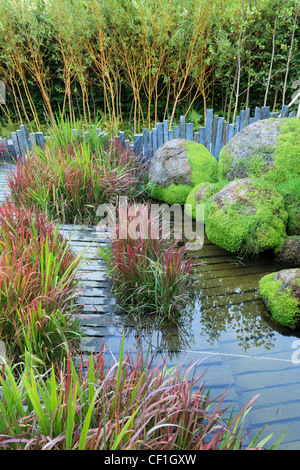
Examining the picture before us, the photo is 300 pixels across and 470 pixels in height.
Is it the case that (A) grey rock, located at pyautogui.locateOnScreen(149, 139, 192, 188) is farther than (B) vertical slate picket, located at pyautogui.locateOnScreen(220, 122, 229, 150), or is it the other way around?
(B) vertical slate picket, located at pyautogui.locateOnScreen(220, 122, 229, 150)

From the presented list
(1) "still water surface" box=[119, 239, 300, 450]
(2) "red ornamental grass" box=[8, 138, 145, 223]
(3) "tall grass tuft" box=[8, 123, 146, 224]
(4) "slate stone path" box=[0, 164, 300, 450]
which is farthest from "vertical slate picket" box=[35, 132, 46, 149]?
(1) "still water surface" box=[119, 239, 300, 450]

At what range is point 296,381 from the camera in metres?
2.35

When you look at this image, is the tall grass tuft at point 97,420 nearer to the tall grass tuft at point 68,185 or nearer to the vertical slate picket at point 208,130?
the tall grass tuft at point 68,185

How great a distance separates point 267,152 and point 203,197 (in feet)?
3.10

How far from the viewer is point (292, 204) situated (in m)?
4.11

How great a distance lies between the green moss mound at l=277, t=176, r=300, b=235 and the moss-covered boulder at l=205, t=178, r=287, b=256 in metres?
0.12

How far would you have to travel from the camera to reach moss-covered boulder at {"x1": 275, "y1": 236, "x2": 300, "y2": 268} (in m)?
3.73

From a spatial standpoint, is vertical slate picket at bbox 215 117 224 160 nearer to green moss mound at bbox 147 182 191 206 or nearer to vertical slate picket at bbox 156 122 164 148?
vertical slate picket at bbox 156 122 164 148

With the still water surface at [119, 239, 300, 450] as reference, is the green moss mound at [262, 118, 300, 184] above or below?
above

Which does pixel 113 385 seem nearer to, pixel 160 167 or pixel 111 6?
pixel 160 167

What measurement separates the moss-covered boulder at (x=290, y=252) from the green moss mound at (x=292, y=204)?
26 centimetres

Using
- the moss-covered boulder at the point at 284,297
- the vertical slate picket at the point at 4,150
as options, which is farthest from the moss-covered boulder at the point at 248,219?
the vertical slate picket at the point at 4,150

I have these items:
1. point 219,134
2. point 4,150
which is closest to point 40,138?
point 4,150

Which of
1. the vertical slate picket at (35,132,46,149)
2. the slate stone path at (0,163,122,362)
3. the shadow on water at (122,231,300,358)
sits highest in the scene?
the vertical slate picket at (35,132,46,149)
